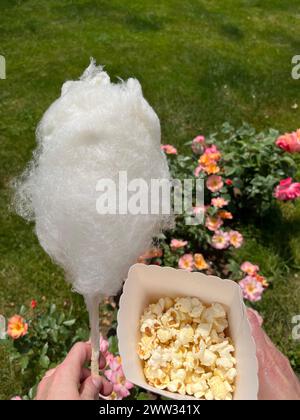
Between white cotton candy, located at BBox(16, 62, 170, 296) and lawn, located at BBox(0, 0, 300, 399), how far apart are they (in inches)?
46.8

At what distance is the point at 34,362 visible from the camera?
1963mm

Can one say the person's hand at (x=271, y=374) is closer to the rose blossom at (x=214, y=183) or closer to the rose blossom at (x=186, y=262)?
the rose blossom at (x=186, y=262)

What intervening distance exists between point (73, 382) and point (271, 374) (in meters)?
0.55

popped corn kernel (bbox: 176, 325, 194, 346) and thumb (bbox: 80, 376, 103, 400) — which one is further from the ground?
popped corn kernel (bbox: 176, 325, 194, 346)

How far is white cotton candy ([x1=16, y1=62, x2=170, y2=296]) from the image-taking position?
0.97 metres

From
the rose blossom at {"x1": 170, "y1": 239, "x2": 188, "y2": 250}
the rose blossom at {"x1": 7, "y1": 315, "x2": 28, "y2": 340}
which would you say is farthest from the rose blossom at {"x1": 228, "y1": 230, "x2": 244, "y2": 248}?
the rose blossom at {"x1": 7, "y1": 315, "x2": 28, "y2": 340}

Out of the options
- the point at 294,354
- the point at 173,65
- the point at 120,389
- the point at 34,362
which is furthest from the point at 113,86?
the point at 173,65

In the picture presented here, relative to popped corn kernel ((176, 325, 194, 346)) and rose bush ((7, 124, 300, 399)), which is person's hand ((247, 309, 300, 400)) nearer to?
popped corn kernel ((176, 325, 194, 346))

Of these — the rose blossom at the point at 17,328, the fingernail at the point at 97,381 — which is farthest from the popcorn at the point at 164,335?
the rose blossom at the point at 17,328

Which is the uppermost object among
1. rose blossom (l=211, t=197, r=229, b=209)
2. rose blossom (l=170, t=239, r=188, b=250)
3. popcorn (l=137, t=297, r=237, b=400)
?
popcorn (l=137, t=297, r=237, b=400)

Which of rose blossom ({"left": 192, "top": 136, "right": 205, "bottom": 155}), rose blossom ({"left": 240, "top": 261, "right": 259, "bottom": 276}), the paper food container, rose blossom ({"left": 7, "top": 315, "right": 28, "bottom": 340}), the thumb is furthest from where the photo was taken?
rose blossom ({"left": 192, "top": 136, "right": 205, "bottom": 155})

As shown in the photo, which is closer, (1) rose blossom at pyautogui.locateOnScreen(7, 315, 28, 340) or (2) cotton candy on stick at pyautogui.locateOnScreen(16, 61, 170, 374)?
(2) cotton candy on stick at pyautogui.locateOnScreen(16, 61, 170, 374)

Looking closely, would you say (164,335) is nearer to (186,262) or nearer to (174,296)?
(174,296)

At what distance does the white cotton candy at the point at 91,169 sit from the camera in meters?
0.97
